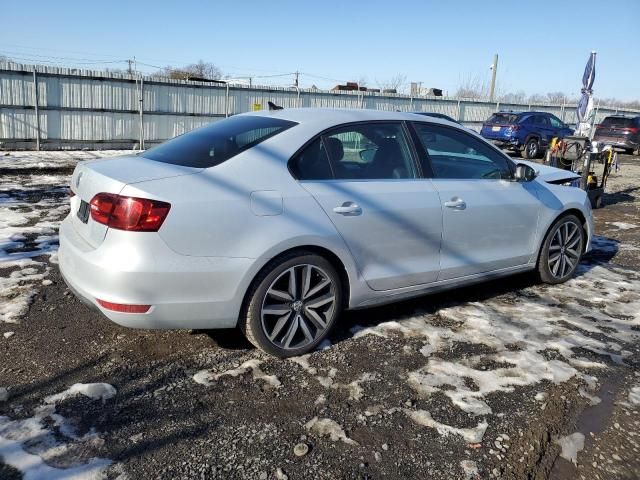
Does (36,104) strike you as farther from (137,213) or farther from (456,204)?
(456,204)

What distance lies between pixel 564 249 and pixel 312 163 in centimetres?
302

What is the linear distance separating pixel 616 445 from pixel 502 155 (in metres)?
2.64

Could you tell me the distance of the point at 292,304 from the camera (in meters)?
3.57

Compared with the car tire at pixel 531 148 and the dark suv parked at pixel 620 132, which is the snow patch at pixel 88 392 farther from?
the dark suv parked at pixel 620 132

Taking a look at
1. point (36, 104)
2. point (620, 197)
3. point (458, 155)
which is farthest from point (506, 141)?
point (458, 155)

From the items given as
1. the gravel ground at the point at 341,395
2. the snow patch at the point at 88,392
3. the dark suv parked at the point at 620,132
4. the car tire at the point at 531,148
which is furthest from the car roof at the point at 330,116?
the dark suv parked at the point at 620,132

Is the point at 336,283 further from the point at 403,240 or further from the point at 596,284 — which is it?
the point at 596,284

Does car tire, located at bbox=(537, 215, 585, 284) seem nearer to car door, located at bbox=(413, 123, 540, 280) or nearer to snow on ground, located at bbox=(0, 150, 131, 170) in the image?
car door, located at bbox=(413, 123, 540, 280)

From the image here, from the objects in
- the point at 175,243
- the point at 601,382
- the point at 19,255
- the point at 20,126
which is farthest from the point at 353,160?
the point at 20,126

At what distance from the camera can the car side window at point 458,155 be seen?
4.31m

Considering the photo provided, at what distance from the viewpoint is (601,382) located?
348 cm

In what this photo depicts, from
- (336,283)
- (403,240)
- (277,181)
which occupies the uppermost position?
(277,181)

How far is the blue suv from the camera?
19.0 m

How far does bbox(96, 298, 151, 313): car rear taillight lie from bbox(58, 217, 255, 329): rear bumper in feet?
0.07
